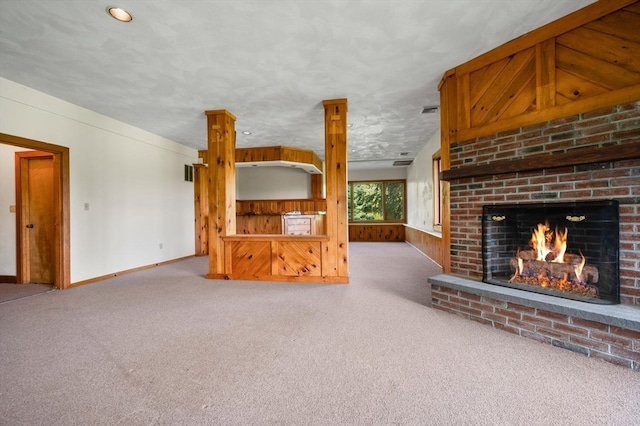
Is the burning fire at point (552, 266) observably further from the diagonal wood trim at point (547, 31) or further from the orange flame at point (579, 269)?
the diagonal wood trim at point (547, 31)

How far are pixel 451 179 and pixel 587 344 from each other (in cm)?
168

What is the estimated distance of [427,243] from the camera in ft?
19.5

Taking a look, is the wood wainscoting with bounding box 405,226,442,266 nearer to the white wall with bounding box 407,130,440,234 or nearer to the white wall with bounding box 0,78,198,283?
the white wall with bounding box 407,130,440,234

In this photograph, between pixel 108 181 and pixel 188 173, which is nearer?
pixel 108 181

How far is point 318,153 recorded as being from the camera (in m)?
7.43

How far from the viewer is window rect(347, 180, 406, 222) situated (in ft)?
31.9

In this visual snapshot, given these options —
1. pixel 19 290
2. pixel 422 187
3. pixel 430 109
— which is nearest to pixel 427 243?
pixel 422 187

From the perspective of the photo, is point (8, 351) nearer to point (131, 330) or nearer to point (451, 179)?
point (131, 330)

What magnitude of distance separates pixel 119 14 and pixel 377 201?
27.8 ft

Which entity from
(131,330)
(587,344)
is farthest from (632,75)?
(131,330)

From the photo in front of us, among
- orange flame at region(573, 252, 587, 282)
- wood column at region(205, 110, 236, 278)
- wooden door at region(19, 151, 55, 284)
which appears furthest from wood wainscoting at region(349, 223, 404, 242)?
wooden door at region(19, 151, 55, 284)

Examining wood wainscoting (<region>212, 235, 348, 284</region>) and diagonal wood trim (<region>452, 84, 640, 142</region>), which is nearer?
diagonal wood trim (<region>452, 84, 640, 142</region>)

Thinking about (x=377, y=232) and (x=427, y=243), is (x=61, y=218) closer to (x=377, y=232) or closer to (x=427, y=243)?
(x=427, y=243)

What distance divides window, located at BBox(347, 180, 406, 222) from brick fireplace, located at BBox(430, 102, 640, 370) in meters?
6.89
